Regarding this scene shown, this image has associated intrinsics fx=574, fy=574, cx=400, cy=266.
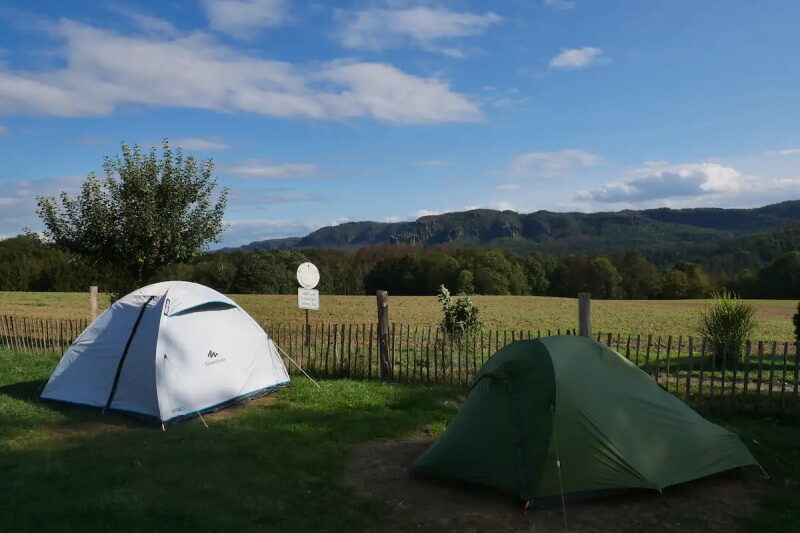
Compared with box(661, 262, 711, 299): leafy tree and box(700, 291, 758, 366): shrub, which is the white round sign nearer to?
box(700, 291, 758, 366): shrub

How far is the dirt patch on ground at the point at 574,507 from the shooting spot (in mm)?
5383

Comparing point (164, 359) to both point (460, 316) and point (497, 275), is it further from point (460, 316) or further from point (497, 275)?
point (497, 275)

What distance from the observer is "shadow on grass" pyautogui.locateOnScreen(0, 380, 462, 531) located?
5559mm

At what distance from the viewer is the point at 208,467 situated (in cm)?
693

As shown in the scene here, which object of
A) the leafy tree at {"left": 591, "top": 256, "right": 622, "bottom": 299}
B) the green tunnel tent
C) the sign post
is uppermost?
the sign post

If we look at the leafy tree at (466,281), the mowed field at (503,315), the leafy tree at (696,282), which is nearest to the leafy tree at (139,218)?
the mowed field at (503,315)

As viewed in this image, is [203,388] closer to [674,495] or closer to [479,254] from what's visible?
[674,495]

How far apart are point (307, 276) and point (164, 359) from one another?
6232 mm

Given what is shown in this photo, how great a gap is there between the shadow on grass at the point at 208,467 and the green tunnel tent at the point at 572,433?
132cm

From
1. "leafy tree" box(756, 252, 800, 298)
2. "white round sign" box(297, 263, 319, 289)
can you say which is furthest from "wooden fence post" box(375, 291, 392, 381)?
"leafy tree" box(756, 252, 800, 298)

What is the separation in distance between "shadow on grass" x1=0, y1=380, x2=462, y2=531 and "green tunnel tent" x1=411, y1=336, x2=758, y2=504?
52.1 inches

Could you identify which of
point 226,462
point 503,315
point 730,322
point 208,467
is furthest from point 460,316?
point 503,315

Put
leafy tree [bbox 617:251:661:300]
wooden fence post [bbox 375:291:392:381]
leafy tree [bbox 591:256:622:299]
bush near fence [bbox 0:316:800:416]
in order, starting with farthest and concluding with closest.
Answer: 1. leafy tree [bbox 591:256:622:299]
2. leafy tree [bbox 617:251:661:300]
3. wooden fence post [bbox 375:291:392:381]
4. bush near fence [bbox 0:316:800:416]

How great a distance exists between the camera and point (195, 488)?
6.26m
